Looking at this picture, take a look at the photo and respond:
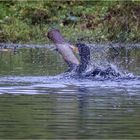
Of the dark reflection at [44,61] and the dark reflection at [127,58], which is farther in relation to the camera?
the dark reflection at [127,58]

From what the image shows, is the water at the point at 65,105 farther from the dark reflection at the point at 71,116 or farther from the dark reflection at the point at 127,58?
the dark reflection at the point at 127,58

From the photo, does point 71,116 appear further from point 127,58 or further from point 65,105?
point 127,58

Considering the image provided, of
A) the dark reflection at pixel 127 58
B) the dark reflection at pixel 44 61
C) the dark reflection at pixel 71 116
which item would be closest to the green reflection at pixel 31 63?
the dark reflection at pixel 44 61

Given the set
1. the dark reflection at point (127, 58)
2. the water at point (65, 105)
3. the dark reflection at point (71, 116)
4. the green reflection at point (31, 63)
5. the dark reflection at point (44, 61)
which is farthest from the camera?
the dark reflection at point (127, 58)

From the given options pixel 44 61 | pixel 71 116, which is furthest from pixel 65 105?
pixel 44 61

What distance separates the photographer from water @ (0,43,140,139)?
8.75 meters

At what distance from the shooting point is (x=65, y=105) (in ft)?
35.6

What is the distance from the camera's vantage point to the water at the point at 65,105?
28.7ft

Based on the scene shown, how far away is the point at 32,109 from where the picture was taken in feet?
34.3

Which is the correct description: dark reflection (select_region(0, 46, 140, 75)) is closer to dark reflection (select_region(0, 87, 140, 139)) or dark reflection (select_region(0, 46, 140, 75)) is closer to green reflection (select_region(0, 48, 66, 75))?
green reflection (select_region(0, 48, 66, 75))

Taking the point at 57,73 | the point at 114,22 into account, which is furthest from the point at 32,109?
the point at 114,22

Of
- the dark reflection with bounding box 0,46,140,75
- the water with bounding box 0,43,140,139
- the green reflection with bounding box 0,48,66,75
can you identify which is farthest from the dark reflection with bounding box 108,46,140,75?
the green reflection with bounding box 0,48,66,75

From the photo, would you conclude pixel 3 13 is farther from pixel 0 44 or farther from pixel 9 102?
Answer: pixel 9 102

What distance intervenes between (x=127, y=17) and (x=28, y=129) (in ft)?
75.5
